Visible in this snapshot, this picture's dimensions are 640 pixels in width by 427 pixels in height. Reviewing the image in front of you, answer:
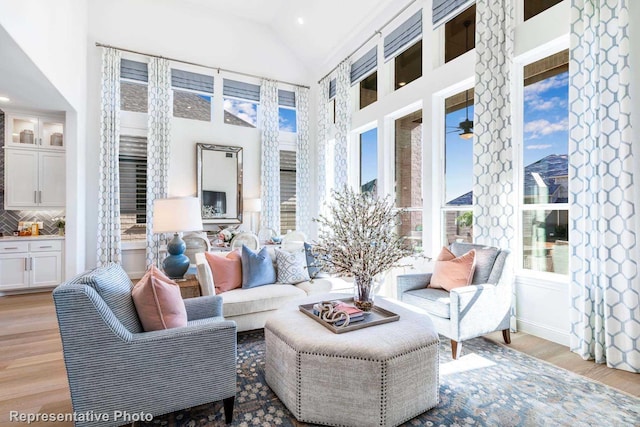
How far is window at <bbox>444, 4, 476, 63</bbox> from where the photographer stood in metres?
3.82

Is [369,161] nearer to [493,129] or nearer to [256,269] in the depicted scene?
[493,129]

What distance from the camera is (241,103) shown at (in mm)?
6648

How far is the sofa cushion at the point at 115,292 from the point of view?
1638 millimetres

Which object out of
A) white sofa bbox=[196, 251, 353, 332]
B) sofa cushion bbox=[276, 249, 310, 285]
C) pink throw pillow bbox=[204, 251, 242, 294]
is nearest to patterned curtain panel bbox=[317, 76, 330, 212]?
sofa cushion bbox=[276, 249, 310, 285]

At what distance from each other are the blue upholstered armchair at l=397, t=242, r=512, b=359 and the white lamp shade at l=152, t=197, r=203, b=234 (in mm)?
2166

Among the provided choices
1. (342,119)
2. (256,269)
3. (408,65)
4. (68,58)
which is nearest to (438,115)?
(408,65)

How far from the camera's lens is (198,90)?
20.3 ft

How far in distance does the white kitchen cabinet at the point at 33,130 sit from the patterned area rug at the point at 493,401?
492cm

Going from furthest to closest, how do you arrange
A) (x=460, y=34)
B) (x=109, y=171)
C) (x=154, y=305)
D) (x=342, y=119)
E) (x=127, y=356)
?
(x=342, y=119)
(x=109, y=171)
(x=460, y=34)
(x=154, y=305)
(x=127, y=356)

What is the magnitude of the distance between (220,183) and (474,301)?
16.4 ft

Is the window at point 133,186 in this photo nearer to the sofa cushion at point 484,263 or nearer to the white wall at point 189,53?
the white wall at point 189,53

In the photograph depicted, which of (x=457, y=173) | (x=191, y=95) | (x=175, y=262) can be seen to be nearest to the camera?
(x=175, y=262)

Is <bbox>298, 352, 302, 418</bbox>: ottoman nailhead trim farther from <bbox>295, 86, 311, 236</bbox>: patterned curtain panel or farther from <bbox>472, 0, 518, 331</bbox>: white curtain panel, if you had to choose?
<bbox>295, 86, 311, 236</bbox>: patterned curtain panel

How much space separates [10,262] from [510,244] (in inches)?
253
